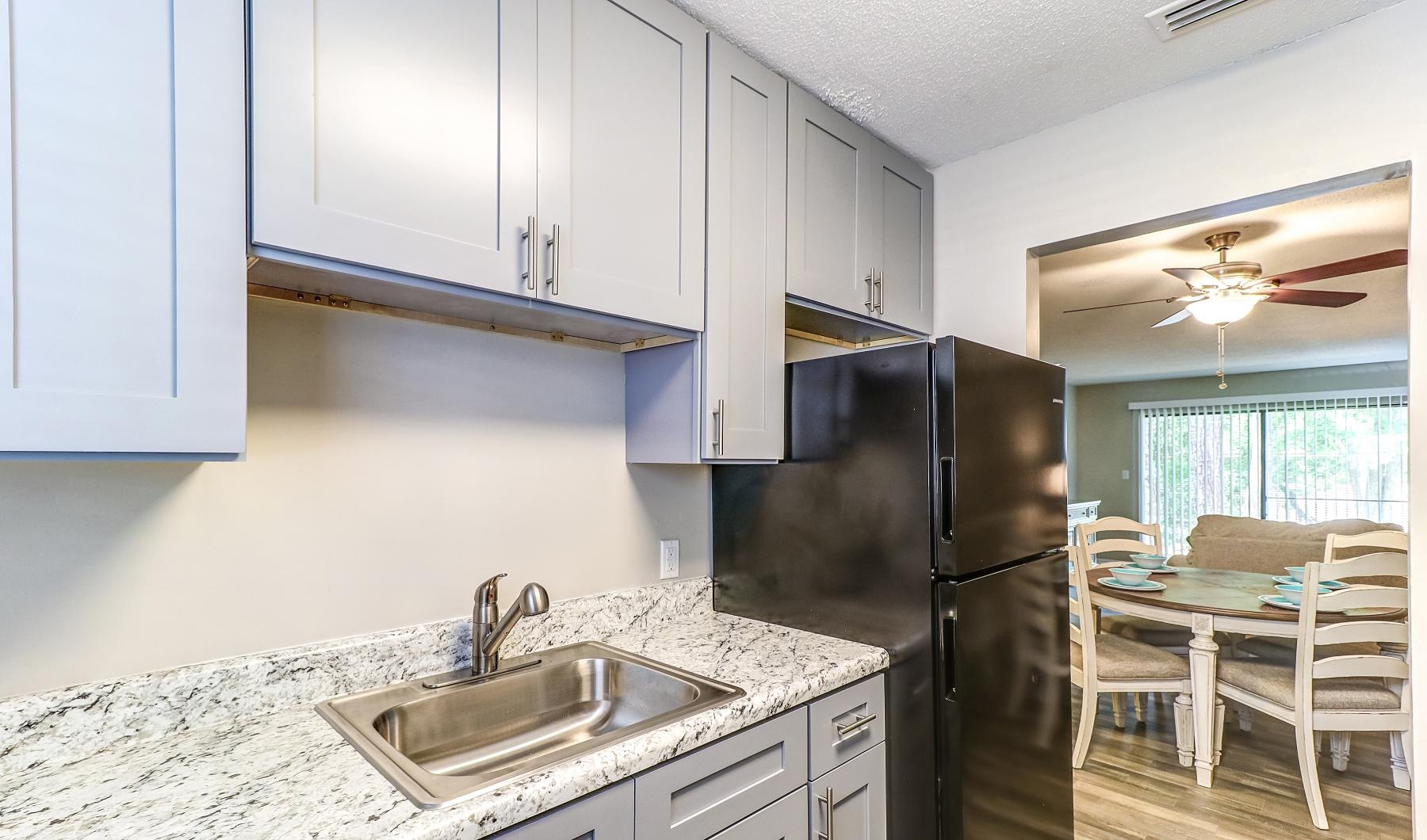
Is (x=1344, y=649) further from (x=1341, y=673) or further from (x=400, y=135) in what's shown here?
(x=400, y=135)

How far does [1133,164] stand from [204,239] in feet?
7.65

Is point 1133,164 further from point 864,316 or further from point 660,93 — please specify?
point 660,93

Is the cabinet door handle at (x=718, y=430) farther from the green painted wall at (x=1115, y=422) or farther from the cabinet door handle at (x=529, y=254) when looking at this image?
the green painted wall at (x=1115, y=422)

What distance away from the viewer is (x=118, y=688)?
111 centimetres

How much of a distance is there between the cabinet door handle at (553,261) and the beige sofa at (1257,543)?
523 centimetres

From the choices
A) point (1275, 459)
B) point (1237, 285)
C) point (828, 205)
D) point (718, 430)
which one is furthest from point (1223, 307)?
point (1275, 459)

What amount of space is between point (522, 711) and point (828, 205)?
5.11 ft

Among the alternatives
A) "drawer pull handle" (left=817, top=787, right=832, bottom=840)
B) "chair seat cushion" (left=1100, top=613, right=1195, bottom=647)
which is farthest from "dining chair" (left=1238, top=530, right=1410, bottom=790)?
"drawer pull handle" (left=817, top=787, right=832, bottom=840)

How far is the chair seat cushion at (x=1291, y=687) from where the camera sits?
2723 millimetres

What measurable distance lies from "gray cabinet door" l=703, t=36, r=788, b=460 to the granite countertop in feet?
1.94

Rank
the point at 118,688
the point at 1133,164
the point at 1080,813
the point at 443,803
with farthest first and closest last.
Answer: the point at 1080,813, the point at 1133,164, the point at 118,688, the point at 443,803

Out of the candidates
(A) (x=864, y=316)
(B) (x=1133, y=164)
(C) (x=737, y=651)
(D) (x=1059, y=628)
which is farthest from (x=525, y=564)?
(B) (x=1133, y=164)

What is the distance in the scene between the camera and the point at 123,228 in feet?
2.97

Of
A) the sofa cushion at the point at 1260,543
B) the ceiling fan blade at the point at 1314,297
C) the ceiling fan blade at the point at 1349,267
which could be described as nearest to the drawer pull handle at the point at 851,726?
the ceiling fan blade at the point at 1349,267
